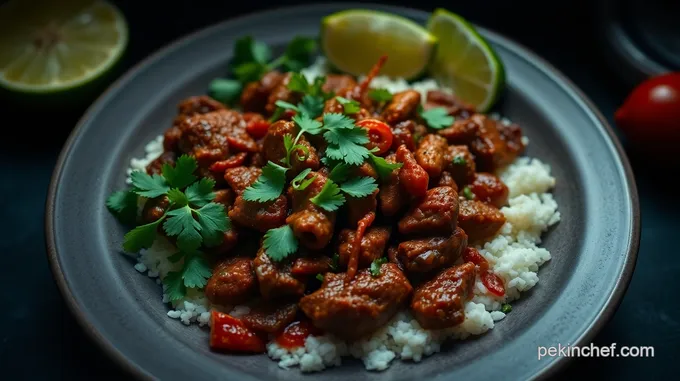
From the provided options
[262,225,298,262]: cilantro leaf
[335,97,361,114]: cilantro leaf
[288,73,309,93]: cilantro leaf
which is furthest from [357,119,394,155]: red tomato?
[262,225,298,262]: cilantro leaf

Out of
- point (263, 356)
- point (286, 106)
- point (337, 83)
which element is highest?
point (286, 106)

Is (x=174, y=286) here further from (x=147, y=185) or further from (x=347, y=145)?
(x=347, y=145)

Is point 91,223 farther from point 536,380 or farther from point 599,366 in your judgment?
point 599,366

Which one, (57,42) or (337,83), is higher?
(337,83)

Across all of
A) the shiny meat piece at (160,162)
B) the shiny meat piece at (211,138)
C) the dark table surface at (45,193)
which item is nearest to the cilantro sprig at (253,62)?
the shiny meat piece at (211,138)

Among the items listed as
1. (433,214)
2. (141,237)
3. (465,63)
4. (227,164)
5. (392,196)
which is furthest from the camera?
(465,63)

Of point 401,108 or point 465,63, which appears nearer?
point 401,108

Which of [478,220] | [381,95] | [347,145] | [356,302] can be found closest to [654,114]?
[478,220]

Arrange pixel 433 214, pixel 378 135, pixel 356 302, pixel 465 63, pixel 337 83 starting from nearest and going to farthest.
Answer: pixel 356 302 → pixel 433 214 → pixel 378 135 → pixel 337 83 → pixel 465 63
